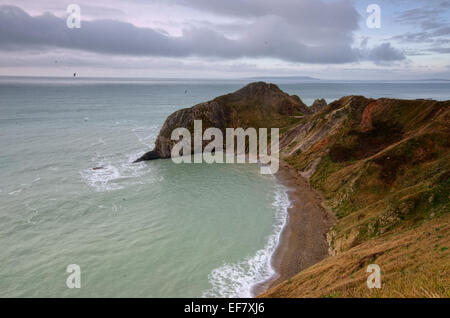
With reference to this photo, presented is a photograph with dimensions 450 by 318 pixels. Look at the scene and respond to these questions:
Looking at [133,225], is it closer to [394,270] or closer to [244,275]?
[244,275]

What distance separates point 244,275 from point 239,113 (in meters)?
70.2

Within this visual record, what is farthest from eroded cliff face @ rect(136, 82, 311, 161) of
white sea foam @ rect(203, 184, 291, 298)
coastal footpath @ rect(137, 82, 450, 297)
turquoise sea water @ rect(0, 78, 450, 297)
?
white sea foam @ rect(203, 184, 291, 298)

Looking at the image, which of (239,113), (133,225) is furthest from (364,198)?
(239,113)

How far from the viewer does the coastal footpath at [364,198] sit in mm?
19922

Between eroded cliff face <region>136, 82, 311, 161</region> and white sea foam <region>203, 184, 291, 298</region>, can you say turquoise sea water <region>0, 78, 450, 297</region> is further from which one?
eroded cliff face <region>136, 82, 311, 161</region>

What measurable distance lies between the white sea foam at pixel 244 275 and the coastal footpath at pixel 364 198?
1.05 meters

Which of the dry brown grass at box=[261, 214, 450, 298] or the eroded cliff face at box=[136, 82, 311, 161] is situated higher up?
the eroded cliff face at box=[136, 82, 311, 161]

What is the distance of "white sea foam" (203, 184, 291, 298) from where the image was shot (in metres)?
27.9

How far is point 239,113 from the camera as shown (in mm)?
94062

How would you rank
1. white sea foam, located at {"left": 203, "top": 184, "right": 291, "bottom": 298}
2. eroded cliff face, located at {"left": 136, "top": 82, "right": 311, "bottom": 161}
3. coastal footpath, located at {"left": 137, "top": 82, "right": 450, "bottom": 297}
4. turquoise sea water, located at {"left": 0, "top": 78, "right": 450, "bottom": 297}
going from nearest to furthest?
coastal footpath, located at {"left": 137, "top": 82, "right": 450, "bottom": 297}
white sea foam, located at {"left": 203, "top": 184, "right": 291, "bottom": 298}
turquoise sea water, located at {"left": 0, "top": 78, "right": 450, "bottom": 297}
eroded cliff face, located at {"left": 136, "top": 82, "right": 311, "bottom": 161}

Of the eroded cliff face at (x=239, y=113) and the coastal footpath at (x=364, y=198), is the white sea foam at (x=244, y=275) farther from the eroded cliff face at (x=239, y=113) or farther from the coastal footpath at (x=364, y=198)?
the eroded cliff face at (x=239, y=113)

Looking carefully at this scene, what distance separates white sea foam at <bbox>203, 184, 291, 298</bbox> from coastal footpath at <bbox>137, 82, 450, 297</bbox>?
1.05 metres

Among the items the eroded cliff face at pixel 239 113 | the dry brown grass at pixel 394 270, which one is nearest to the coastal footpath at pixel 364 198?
the dry brown grass at pixel 394 270

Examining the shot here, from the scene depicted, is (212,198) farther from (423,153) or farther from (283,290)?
(423,153)
